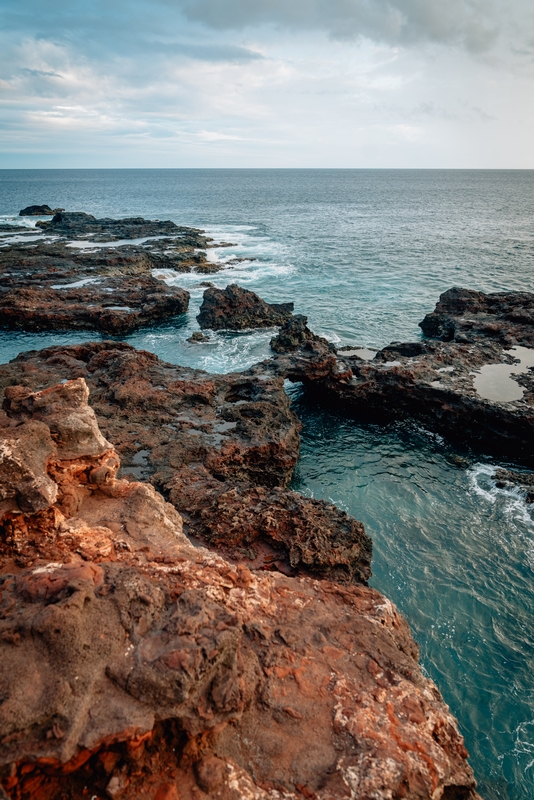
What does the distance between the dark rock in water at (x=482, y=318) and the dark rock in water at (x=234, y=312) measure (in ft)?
36.6

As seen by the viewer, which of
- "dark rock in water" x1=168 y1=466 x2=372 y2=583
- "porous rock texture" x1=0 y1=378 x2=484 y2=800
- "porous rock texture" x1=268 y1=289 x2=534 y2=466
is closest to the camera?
"porous rock texture" x1=0 y1=378 x2=484 y2=800

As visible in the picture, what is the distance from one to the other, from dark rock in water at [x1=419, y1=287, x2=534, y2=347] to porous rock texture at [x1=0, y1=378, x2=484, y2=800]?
21.8 m

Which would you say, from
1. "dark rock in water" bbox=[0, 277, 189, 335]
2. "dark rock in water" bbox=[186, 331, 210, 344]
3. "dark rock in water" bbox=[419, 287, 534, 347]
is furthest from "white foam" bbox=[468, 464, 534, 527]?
"dark rock in water" bbox=[0, 277, 189, 335]

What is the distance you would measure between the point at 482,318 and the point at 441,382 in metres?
9.92

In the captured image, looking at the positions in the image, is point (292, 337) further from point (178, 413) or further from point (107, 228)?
point (107, 228)

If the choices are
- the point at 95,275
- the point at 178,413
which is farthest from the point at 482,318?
the point at 95,275

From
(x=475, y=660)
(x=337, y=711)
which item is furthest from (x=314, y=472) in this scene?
→ (x=337, y=711)

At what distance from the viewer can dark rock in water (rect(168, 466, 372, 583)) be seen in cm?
1153

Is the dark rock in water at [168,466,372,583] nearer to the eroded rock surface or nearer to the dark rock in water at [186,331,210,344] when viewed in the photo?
the dark rock in water at [186,331,210,344]

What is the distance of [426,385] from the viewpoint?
67.8 feet

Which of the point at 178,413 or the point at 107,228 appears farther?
the point at 107,228

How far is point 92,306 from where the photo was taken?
34.4 m

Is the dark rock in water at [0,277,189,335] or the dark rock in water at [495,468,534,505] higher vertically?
the dark rock in water at [0,277,189,335]

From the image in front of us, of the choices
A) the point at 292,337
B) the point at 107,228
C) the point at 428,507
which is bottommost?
the point at 428,507
